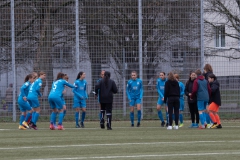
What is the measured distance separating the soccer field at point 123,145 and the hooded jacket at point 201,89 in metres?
1.95

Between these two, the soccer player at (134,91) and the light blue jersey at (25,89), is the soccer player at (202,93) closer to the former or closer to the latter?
the soccer player at (134,91)

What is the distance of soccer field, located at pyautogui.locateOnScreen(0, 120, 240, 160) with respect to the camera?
39.4 ft

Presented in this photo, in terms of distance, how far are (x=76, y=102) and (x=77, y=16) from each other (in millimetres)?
4429

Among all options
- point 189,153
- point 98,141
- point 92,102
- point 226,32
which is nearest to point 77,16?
point 92,102

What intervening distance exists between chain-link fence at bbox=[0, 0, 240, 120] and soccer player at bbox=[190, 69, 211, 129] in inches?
192

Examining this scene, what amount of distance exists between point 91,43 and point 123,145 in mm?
11511

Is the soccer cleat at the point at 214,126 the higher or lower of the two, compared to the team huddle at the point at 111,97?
lower

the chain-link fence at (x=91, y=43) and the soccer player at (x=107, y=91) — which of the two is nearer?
the soccer player at (x=107, y=91)

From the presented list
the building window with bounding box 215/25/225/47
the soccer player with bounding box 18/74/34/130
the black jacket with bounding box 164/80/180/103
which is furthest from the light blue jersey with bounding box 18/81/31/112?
the building window with bounding box 215/25/225/47

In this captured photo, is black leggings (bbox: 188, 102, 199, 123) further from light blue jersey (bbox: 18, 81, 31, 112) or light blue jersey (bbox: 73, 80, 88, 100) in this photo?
light blue jersey (bbox: 18, 81, 31, 112)

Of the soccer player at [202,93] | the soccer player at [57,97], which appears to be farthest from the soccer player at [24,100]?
the soccer player at [202,93]

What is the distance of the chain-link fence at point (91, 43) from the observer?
24.8 metres

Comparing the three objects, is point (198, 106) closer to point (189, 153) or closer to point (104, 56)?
point (104, 56)

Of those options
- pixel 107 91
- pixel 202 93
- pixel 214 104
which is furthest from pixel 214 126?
pixel 107 91
